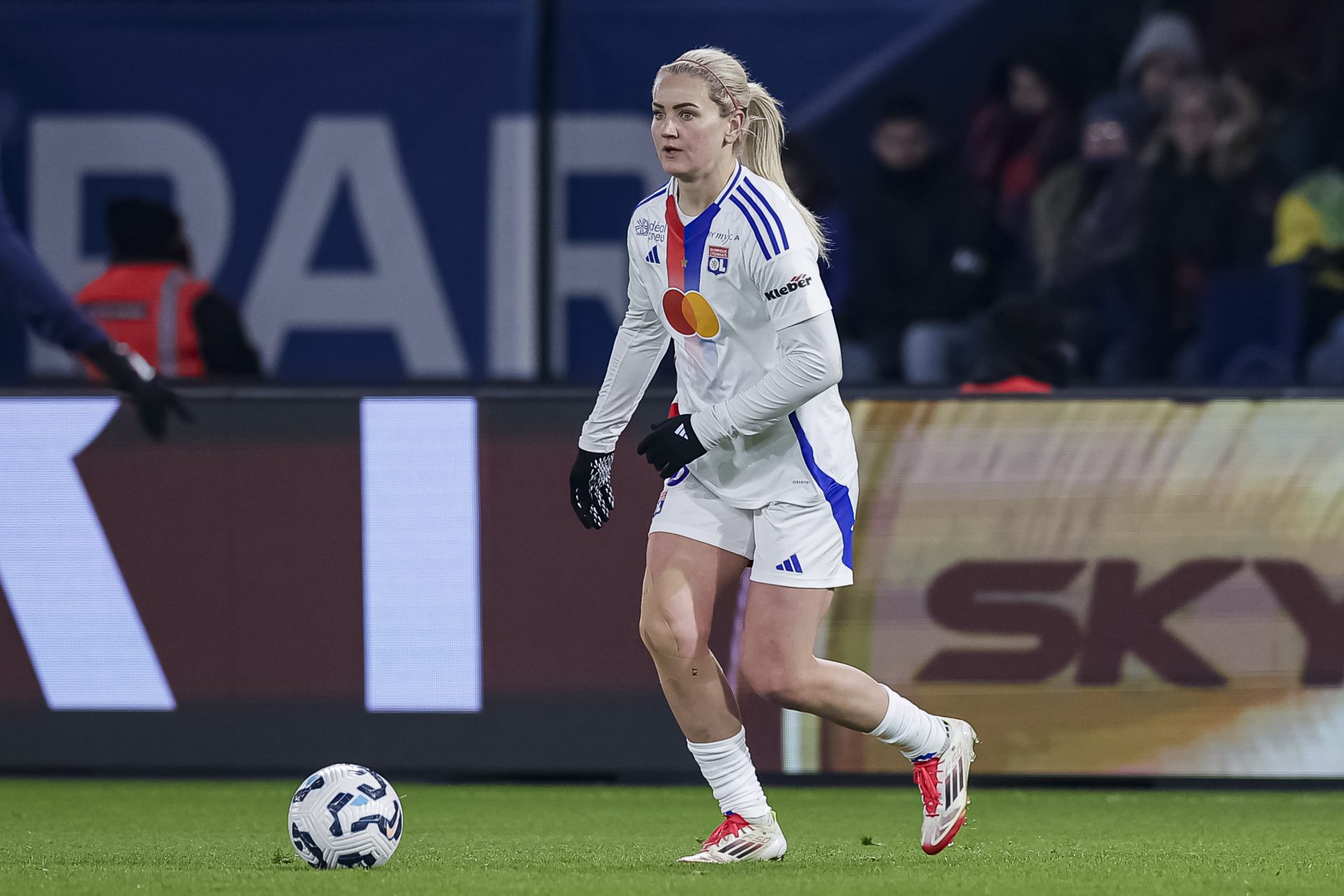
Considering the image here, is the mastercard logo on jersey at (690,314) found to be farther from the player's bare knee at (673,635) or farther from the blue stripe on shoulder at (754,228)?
the player's bare knee at (673,635)

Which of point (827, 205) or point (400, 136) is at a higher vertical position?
point (400, 136)

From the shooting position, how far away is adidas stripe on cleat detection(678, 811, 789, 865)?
16.4 feet

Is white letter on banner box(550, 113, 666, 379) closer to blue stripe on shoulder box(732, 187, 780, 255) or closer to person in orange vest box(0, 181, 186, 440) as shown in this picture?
person in orange vest box(0, 181, 186, 440)

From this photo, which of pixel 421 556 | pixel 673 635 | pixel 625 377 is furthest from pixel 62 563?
pixel 673 635

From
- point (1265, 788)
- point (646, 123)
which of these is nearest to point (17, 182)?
point (646, 123)

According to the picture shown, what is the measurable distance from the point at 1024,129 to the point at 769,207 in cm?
595

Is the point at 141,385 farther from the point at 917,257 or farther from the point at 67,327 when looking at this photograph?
the point at 917,257

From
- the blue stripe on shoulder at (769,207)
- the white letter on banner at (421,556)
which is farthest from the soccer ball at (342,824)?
the white letter on banner at (421,556)

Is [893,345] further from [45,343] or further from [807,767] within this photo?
[45,343]

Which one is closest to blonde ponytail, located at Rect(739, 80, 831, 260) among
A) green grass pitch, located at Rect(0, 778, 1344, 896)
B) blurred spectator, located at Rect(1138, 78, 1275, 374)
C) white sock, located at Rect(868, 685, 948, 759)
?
white sock, located at Rect(868, 685, 948, 759)

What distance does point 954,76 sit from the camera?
419 inches

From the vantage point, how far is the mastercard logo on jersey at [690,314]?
193 inches

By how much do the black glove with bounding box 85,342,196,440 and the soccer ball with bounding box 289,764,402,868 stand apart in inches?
93.8

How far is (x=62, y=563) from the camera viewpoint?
23.0 ft
